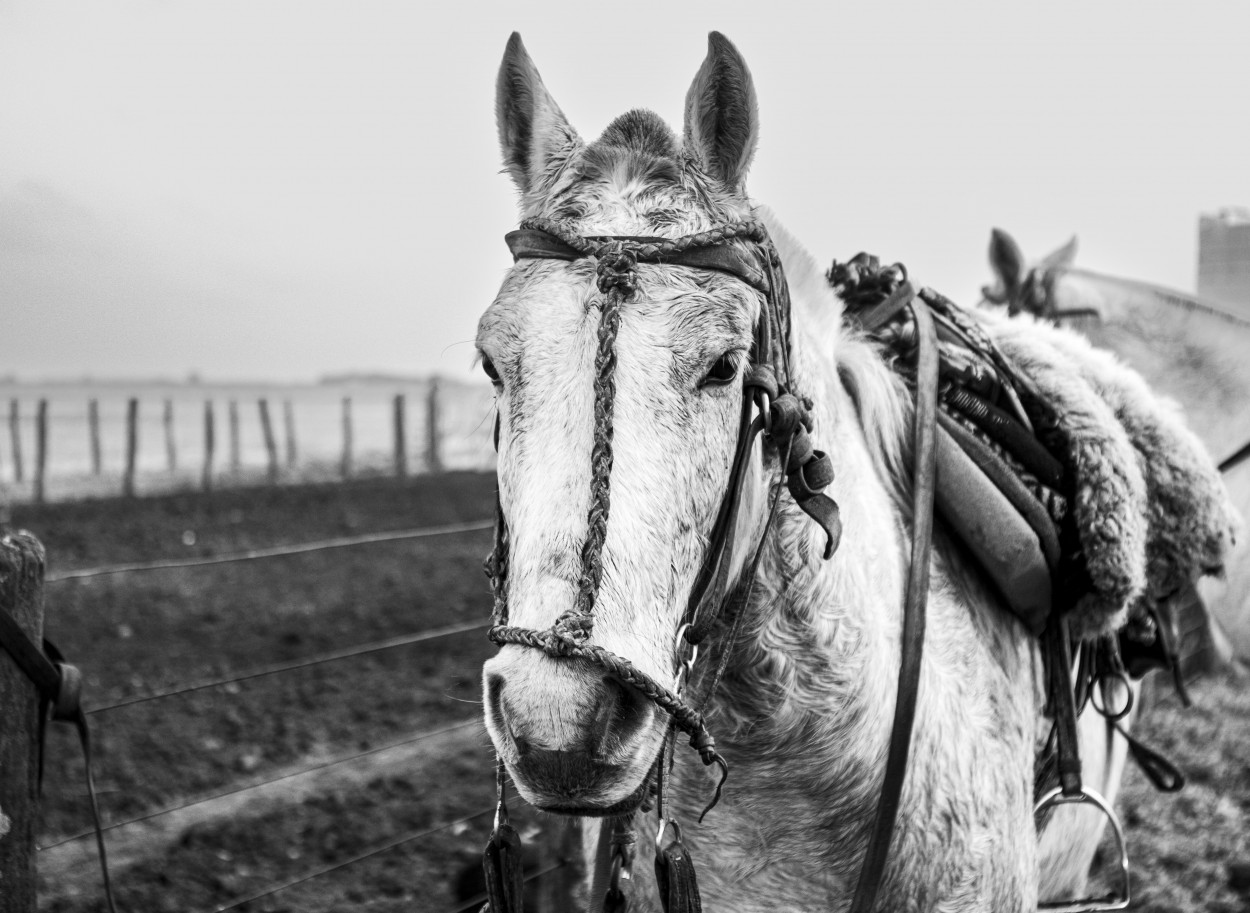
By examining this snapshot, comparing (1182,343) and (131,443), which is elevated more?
(1182,343)

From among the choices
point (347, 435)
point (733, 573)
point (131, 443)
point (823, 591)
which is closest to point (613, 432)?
point (733, 573)

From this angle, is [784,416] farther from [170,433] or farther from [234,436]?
[234,436]

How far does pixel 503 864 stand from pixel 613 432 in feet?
2.54

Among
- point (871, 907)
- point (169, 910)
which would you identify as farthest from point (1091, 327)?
point (169, 910)

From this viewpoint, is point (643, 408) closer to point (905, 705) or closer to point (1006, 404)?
point (905, 705)

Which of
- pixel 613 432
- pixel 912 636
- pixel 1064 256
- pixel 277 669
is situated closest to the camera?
pixel 613 432

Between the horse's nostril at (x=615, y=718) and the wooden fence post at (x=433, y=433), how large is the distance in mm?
17895

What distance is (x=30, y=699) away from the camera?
185 centimetres

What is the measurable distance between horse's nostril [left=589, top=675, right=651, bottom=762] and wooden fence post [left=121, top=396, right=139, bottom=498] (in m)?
15.5

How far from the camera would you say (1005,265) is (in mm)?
3783

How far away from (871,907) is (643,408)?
1.07 meters

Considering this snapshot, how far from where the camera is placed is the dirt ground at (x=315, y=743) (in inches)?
144

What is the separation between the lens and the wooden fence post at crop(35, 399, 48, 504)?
50.2 feet

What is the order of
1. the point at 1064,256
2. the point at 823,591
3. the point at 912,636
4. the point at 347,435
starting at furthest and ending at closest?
the point at 347,435, the point at 1064,256, the point at 912,636, the point at 823,591
